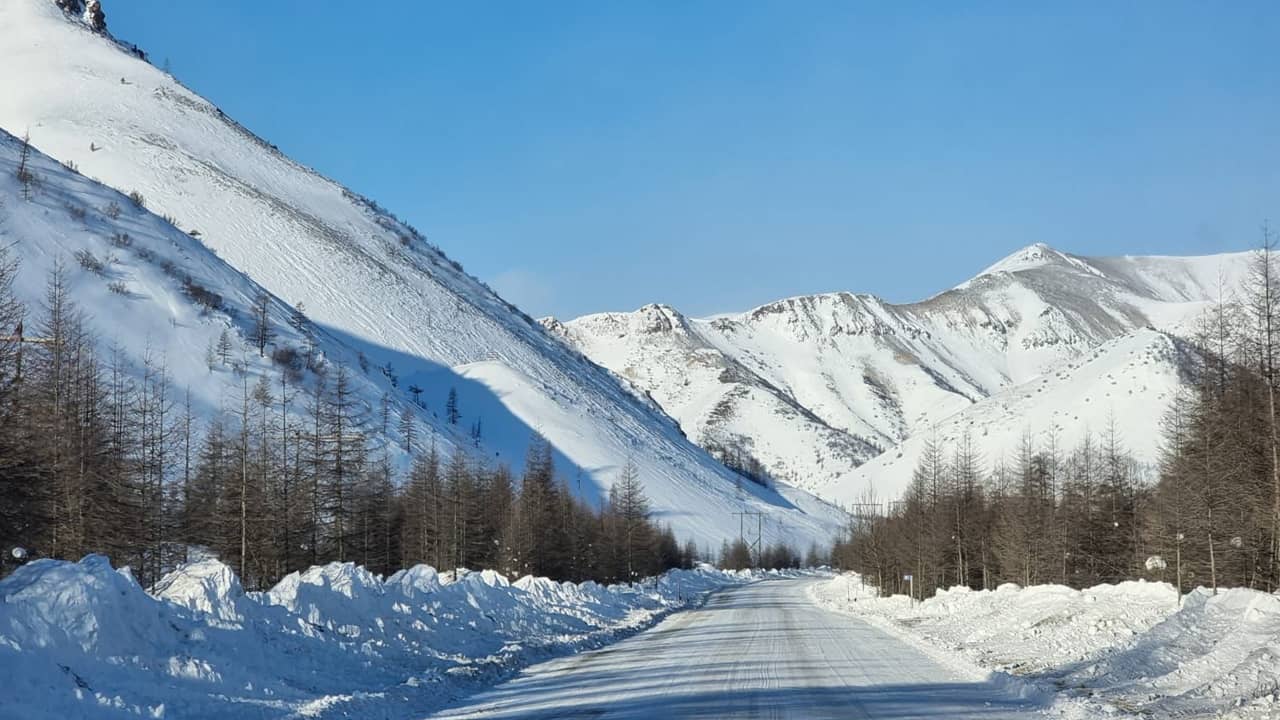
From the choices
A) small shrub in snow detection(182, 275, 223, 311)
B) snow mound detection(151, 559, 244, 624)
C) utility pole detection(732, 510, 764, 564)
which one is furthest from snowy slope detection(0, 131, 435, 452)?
snow mound detection(151, 559, 244, 624)

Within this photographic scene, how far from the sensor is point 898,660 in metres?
26.1

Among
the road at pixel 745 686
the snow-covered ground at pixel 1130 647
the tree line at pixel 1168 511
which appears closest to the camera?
the snow-covered ground at pixel 1130 647

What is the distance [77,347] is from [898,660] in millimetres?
34828

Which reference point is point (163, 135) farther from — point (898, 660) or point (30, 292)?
point (898, 660)


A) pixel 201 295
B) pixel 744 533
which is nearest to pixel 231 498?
pixel 201 295

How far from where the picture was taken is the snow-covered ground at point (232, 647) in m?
13.5

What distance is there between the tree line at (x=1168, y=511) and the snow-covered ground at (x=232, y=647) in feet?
71.9

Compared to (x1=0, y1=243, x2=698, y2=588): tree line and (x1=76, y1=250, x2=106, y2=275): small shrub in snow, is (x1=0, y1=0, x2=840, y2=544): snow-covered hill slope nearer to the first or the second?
(x1=76, y1=250, x2=106, y2=275): small shrub in snow

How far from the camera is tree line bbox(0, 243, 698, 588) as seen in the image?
97.1ft

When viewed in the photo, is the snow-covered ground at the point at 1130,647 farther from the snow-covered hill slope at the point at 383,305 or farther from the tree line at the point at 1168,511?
the snow-covered hill slope at the point at 383,305

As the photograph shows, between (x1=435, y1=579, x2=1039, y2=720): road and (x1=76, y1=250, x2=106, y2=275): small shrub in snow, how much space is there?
94.9m

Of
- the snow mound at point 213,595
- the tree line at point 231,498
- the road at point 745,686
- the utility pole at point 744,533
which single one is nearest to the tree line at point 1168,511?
the road at point 745,686

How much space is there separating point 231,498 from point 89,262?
77.8m

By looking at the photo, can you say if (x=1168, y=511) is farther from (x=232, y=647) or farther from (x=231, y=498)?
(x=231, y=498)
